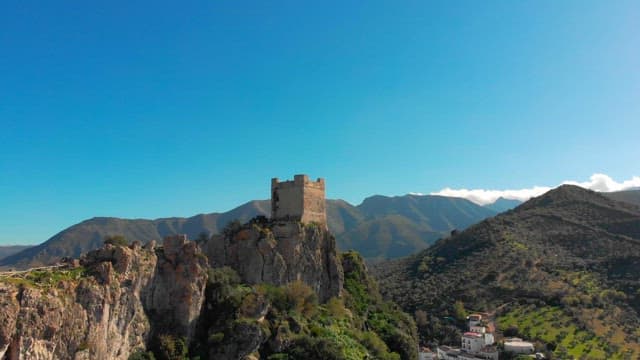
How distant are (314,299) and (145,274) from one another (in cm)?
1879

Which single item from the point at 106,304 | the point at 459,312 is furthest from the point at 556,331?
the point at 106,304

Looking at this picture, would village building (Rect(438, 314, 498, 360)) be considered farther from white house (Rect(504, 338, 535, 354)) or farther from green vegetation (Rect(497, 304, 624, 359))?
green vegetation (Rect(497, 304, 624, 359))

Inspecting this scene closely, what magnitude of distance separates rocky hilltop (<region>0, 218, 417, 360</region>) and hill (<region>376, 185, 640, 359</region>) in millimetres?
A: 32790

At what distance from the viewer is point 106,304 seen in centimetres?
3322

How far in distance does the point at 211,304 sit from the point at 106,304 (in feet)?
39.2

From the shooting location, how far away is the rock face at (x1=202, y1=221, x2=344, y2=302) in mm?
52531

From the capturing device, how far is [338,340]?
46844 millimetres

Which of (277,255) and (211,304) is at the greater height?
(277,255)

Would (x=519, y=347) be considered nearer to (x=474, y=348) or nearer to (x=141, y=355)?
(x=474, y=348)

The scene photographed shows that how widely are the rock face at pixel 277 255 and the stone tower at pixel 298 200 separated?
1.98 m

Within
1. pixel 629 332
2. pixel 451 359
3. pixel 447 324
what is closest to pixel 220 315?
pixel 451 359

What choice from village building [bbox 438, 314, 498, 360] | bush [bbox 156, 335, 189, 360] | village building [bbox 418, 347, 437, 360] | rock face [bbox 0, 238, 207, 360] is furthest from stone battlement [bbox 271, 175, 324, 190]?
village building [bbox 438, 314, 498, 360]

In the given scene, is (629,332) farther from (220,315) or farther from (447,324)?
(220,315)

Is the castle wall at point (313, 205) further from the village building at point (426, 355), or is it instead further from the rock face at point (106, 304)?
the village building at point (426, 355)
